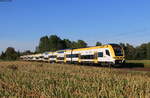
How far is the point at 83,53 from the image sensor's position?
32.2 m

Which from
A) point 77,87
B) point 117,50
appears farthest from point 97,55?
point 77,87

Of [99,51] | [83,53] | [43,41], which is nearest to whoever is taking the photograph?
[99,51]

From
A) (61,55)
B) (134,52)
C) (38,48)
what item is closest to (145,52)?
(134,52)

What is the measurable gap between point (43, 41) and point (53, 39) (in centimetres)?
671

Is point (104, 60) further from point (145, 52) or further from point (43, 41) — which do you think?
point (43, 41)

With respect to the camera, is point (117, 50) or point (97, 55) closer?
point (117, 50)

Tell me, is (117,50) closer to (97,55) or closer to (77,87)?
(97,55)

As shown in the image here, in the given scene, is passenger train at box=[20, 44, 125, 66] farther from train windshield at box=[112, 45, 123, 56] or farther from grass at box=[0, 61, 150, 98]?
grass at box=[0, 61, 150, 98]

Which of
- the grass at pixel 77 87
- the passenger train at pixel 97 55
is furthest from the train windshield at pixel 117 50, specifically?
the grass at pixel 77 87

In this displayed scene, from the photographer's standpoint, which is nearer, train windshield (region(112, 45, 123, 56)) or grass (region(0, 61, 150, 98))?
grass (region(0, 61, 150, 98))

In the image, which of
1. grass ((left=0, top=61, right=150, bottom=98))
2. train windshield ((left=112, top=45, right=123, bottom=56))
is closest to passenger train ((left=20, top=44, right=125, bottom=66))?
train windshield ((left=112, top=45, right=123, bottom=56))

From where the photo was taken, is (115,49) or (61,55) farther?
(61,55)

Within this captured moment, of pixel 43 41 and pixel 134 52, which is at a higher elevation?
pixel 43 41

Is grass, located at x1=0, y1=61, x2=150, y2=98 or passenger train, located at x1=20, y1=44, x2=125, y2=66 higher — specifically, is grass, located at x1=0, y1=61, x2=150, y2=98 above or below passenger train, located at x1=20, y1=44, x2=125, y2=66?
below
